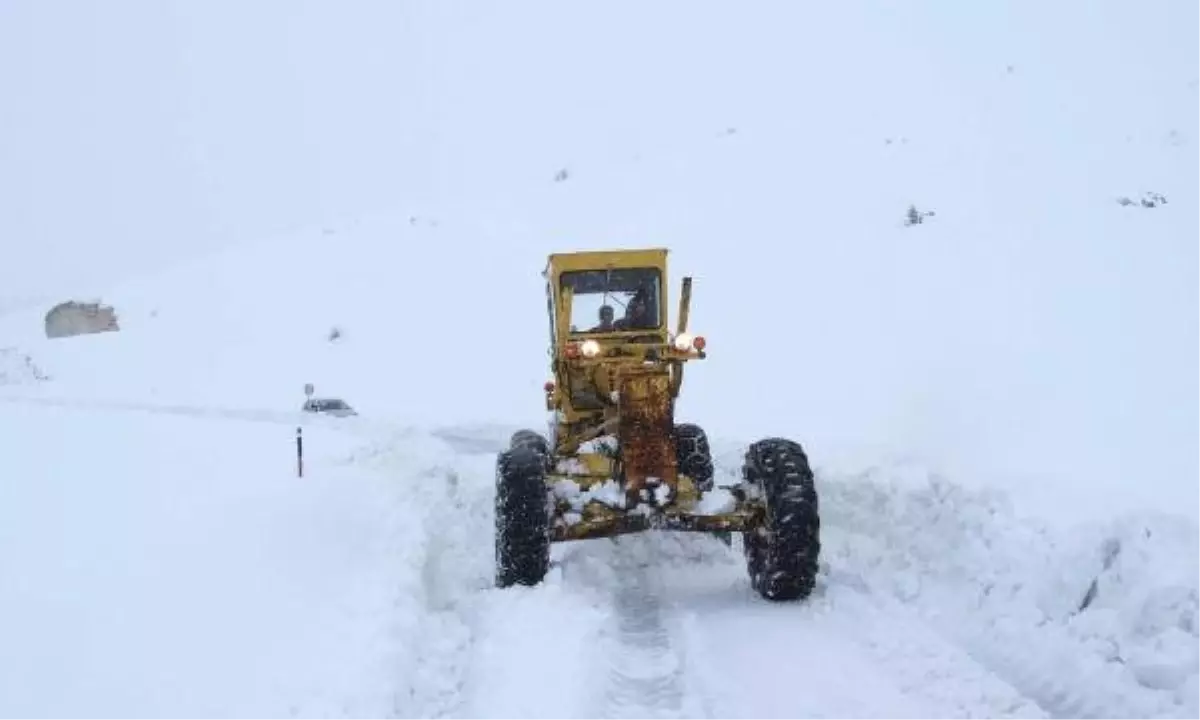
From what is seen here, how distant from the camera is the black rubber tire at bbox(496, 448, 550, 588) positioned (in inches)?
317

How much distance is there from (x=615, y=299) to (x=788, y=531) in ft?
11.2

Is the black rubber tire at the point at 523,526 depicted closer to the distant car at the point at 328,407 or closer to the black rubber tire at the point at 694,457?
the black rubber tire at the point at 694,457

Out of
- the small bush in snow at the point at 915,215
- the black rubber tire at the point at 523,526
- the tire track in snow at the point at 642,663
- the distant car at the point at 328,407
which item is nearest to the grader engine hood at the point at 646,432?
the black rubber tire at the point at 523,526

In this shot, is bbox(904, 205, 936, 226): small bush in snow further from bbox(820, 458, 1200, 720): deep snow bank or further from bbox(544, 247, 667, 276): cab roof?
bbox(820, 458, 1200, 720): deep snow bank

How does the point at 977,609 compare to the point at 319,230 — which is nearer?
the point at 977,609

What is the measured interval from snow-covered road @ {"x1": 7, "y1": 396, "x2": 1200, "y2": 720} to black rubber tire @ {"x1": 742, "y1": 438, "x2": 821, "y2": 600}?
0.17 metres

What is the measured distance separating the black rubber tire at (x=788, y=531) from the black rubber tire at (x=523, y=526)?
1.64 metres

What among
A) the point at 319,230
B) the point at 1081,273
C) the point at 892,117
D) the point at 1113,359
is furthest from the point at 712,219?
the point at 319,230

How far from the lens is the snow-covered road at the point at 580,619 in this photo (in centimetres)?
573

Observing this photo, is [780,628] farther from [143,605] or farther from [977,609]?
[143,605]

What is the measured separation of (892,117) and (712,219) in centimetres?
813

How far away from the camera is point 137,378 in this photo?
134 ft

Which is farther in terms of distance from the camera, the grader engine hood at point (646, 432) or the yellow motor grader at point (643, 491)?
the grader engine hood at point (646, 432)

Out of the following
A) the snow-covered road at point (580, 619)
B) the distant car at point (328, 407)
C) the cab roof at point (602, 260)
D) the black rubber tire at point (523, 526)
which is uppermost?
the cab roof at point (602, 260)
